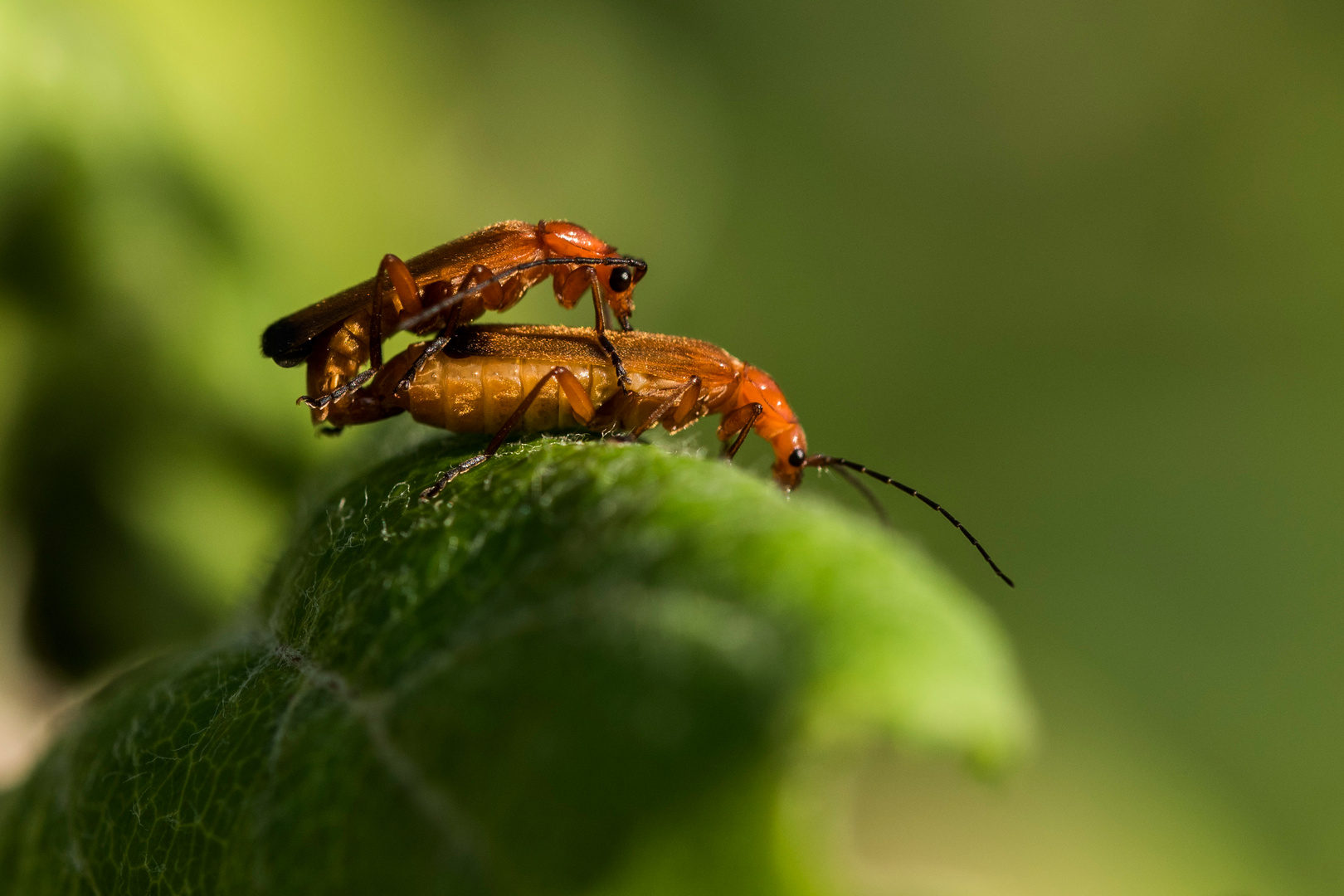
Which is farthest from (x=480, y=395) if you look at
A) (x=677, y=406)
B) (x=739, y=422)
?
(x=739, y=422)

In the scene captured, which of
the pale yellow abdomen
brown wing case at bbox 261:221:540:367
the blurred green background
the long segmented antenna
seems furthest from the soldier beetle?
the blurred green background

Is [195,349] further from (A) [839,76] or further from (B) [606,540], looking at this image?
(A) [839,76]

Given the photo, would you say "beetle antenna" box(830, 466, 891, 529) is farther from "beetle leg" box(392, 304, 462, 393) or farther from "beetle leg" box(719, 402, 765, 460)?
"beetle leg" box(392, 304, 462, 393)

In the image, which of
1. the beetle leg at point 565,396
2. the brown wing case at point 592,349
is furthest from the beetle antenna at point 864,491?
the beetle leg at point 565,396

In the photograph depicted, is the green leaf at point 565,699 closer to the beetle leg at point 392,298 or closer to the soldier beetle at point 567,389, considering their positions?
the soldier beetle at point 567,389

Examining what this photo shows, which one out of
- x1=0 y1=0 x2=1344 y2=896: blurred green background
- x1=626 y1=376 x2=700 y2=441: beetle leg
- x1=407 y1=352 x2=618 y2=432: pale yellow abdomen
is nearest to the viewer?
x1=407 y1=352 x2=618 y2=432: pale yellow abdomen

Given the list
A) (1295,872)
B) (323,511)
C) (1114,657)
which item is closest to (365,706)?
(323,511)
